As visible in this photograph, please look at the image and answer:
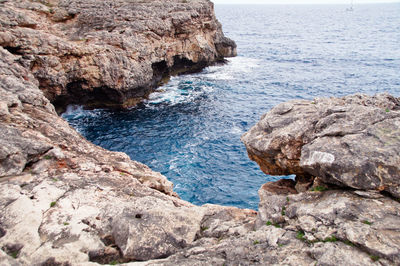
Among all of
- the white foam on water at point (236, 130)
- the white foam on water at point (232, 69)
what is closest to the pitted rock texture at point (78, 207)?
the white foam on water at point (236, 130)

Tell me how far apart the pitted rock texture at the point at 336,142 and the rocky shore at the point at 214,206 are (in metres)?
0.06

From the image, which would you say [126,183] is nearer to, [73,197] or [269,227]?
[73,197]

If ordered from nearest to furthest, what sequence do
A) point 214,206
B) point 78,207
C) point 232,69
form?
1. point 78,207
2. point 214,206
3. point 232,69

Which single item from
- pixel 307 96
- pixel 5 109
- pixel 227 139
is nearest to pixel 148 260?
pixel 5 109

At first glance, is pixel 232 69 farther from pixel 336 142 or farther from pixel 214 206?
pixel 336 142

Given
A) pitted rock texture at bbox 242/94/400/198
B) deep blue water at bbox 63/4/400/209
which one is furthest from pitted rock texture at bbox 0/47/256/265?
deep blue water at bbox 63/4/400/209

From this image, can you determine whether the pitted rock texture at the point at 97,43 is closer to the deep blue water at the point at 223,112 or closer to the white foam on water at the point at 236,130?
the deep blue water at the point at 223,112

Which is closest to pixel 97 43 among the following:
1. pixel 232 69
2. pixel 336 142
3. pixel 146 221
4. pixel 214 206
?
pixel 214 206

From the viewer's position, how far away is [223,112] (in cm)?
4700

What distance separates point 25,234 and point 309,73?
218 ft

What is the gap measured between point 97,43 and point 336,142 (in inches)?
1560

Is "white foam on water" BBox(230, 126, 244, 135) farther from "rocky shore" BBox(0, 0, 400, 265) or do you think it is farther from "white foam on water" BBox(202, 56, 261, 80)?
"white foam on water" BBox(202, 56, 261, 80)

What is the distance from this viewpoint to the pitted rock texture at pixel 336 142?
1215 centimetres

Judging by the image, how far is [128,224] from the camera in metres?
13.4
